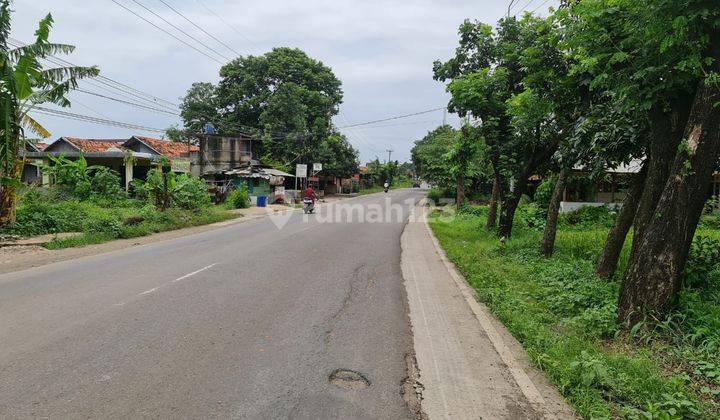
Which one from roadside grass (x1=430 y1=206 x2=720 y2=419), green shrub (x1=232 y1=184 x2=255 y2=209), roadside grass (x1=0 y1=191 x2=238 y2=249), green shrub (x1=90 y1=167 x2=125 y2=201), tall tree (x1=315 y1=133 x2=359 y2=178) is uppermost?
tall tree (x1=315 y1=133 x2=359 y2=178)

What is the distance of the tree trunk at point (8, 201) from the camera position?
45.5 ft

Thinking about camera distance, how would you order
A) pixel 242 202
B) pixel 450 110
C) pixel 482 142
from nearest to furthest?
pixel 450 110 < pixel 482 142 < pixel 242 202

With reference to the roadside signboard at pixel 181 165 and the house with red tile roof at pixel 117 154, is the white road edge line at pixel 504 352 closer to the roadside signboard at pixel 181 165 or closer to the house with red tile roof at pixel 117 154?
the house with red tile roof at pixel 117 154

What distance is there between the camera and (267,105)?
46.7 metres

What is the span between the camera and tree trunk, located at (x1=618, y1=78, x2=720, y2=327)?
5.24m

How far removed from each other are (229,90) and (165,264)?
42461 millimetres

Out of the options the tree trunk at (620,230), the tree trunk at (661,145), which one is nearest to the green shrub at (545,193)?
the tree trunk at (620,230)

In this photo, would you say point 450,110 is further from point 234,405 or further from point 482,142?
point 234,405

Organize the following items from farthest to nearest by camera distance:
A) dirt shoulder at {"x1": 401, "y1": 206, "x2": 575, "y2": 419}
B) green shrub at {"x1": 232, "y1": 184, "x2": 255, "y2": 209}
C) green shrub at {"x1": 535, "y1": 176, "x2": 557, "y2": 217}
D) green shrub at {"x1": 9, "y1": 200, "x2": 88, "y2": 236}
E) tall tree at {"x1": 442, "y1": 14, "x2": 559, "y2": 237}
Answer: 1. green shrub at {"x1": 232, "y1": 184, "x2": 255, "y2": 209}
2. green shrub at {"x1": 535, "y1": 176, "x2": 557, "y2": 217}
3. green shrub at {"x1": 9, "y1": 200, "x2": 88, "y2": 236}
4. tall tree at {"x1": 442, "y1": 14, "x2": 559, "y2": 237}
5. dirt shoulder at {"x1": 401, "y1": 206, "x2": 575, "y2": 419}

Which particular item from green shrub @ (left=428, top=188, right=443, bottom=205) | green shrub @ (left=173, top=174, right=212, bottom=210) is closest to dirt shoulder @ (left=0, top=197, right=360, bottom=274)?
green shrub @ (left=173, top=174, right=212, bottom=210)

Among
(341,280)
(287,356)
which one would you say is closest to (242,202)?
(341,280)

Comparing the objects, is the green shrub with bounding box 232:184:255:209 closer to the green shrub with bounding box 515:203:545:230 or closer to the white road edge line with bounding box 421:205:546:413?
the green shrub with bounding box 515:203:545:230

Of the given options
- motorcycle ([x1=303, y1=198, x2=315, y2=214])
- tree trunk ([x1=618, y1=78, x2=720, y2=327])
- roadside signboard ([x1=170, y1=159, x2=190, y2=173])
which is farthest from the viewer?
roadside signboard ([x1=170, y1=159, x2=190, y2=173])

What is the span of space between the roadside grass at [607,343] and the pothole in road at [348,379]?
193 centimetres
